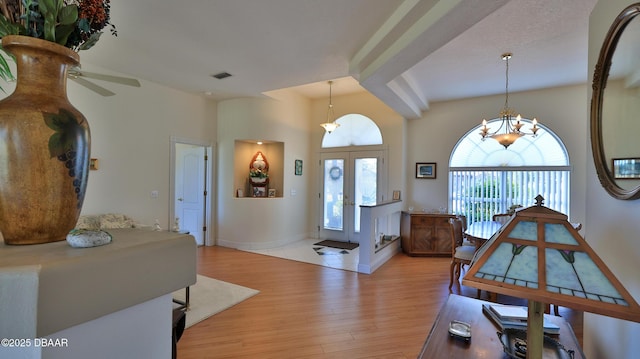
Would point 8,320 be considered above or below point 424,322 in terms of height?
above

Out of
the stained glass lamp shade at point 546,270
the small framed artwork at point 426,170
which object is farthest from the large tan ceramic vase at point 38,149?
the small framed artwork at point 426,170

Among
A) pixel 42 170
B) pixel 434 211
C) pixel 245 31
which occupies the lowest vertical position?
pixel 434 211

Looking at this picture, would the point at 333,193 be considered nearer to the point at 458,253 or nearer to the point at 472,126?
the point at 472,126

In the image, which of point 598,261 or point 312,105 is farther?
point 312,105

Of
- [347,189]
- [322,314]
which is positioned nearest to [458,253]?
[322,314]

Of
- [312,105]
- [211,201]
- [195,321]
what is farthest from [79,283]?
[312,105]

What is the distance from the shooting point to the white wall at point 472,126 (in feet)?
15.2

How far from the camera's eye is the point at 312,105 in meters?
6.66

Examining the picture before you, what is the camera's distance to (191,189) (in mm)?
5871

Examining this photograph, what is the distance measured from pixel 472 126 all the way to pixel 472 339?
5.02 meters

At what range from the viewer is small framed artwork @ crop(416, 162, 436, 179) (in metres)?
5.72

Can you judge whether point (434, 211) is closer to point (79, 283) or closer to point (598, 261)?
point (598, 261)

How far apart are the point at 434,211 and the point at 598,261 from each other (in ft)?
16.8

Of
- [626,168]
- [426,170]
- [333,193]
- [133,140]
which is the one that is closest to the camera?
[626,168]
